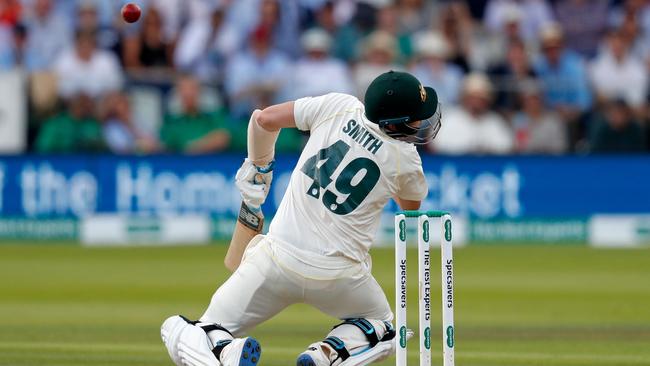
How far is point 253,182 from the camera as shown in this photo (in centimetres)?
595

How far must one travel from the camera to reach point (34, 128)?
15484 mm

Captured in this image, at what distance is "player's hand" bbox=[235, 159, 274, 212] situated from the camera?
5.92 metres

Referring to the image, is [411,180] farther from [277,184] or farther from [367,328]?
[277,184]

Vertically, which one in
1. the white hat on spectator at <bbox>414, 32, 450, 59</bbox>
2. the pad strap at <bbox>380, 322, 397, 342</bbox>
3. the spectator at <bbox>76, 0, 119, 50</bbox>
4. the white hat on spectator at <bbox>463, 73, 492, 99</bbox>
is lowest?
the pad strap at <bbox>380, 322, 397, 342</bbox>

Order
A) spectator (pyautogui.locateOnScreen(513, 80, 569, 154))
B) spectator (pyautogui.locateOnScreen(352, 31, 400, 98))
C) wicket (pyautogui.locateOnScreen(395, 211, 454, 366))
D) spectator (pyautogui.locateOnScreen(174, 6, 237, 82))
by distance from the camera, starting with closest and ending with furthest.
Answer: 1. wicket (pyautogui.locateOnScreen(395, 211, 454, 366))
2. spectator (pyautogui.locateOnScreen(513, 80, 569, 154))
3. spectator (pyautogui.locateOnScreen(352, 31, 400, 98))
4. spectator (pyautogui.locateOnScreen(174, 6, 237, 82))

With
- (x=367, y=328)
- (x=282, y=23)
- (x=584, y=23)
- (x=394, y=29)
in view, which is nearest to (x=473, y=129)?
(x=394, y=29)

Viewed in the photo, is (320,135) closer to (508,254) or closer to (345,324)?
(345,324)

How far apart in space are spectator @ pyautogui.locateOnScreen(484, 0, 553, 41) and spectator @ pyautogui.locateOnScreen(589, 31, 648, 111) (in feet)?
3.09

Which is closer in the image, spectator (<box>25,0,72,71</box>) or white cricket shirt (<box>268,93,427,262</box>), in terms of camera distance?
white cricket shirt (<box>268,93,427,262</box>)

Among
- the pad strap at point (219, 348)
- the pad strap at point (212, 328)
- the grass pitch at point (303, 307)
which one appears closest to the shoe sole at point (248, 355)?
the pad strap at point (219, 348)

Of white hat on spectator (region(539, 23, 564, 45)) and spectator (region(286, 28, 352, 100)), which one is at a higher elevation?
white hat on spectator (region(539, 23, 564, 45))

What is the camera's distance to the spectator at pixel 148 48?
1608cm

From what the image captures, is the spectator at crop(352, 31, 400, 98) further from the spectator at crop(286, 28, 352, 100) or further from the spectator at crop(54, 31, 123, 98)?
the spectator at crop(54, 31, 123, 98)

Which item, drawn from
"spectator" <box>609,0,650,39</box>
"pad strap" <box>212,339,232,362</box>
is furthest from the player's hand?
"spectator" <box>609,0,650,39</box>
